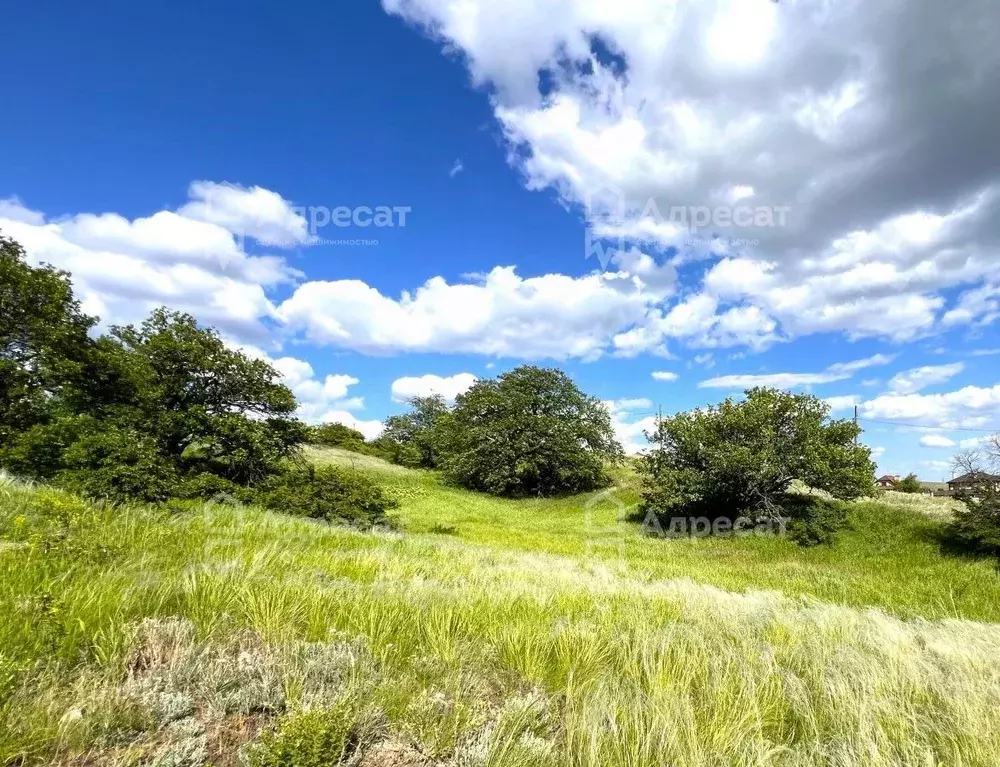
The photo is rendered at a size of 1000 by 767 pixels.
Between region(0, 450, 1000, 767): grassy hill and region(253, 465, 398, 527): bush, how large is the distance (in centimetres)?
1217

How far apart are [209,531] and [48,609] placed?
17.2 ft

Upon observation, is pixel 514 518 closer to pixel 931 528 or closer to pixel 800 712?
pixel 931 528

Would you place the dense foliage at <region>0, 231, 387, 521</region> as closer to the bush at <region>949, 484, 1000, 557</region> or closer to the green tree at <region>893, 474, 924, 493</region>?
the bush at <region>949, 484, 1000, 557</region>

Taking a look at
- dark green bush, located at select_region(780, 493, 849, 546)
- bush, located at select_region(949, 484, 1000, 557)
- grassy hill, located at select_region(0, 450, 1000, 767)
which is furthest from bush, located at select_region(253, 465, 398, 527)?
bush, located at select_region(949, 484, 1000, 557)

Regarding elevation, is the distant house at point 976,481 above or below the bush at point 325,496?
above

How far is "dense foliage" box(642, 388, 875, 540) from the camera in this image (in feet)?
86.2

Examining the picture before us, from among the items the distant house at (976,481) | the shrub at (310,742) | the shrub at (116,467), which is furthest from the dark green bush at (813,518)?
the shrub at (310,742)

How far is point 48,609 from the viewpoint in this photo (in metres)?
3.17

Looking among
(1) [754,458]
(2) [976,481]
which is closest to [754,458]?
(1) [754,458]

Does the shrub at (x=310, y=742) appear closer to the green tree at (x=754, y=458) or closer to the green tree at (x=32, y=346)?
the green tree at (x=32, y=346)

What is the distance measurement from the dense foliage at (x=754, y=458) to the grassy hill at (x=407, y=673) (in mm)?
22306

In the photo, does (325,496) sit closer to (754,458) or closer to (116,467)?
(116,467)

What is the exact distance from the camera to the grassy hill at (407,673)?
2.54 metres

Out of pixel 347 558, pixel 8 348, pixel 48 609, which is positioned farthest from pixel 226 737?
pixel 8 348
